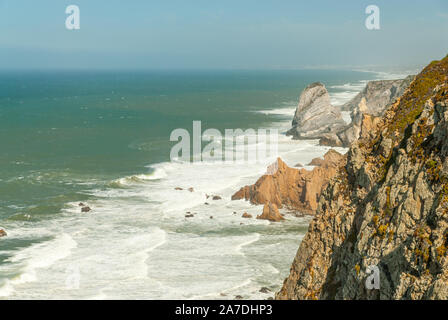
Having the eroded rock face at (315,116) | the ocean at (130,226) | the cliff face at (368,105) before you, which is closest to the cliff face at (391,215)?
the ocean at (130,226)

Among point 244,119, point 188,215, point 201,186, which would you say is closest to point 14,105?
point 244,119

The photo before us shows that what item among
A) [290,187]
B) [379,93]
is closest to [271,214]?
[290,187]

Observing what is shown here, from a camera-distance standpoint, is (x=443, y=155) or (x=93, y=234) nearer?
(x=443, y=155)

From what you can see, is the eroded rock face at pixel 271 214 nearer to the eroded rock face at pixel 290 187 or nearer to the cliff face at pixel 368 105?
the eroded rock face at pixel 290 187

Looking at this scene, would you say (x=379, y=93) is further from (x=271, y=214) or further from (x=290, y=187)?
(x=271, y=214)

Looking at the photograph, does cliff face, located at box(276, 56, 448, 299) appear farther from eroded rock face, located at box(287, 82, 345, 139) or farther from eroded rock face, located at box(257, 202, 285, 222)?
eroded rock face, located at box(287, 82, 345, 139)

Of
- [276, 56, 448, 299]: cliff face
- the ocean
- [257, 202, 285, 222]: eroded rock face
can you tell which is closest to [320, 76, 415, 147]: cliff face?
the ocean

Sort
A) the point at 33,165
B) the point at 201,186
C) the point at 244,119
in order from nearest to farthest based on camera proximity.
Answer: the point at 201,186
the point at 33,165
the point at 244,119

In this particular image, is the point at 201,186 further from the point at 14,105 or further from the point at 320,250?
the point at 14,105
